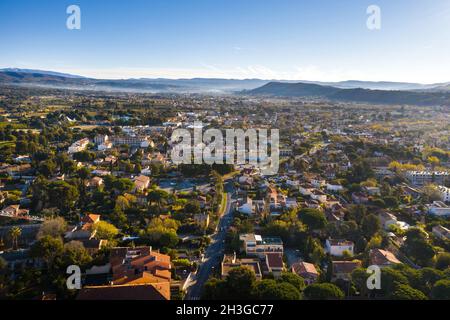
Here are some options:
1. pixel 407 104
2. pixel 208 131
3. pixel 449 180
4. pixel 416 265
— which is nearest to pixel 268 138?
pixel 208 131

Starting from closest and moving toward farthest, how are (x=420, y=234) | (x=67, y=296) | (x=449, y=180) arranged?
(x=67, y=296), (x=420, y=234), (x=449, y=180)

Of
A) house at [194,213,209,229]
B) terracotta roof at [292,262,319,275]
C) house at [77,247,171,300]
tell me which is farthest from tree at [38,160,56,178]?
terracotta roof at [292,262,319,275]

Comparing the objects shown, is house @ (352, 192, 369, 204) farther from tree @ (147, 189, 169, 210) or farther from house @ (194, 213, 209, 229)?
tree @ (147, 189, 169, 210)

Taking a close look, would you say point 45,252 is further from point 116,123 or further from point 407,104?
point 407,104

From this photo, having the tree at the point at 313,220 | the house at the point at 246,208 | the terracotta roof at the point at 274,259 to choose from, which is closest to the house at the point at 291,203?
the house at the point at 246,208

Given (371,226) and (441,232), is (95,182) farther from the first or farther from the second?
(441,232)

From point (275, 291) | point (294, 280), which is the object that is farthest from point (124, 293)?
point (294, 280)
